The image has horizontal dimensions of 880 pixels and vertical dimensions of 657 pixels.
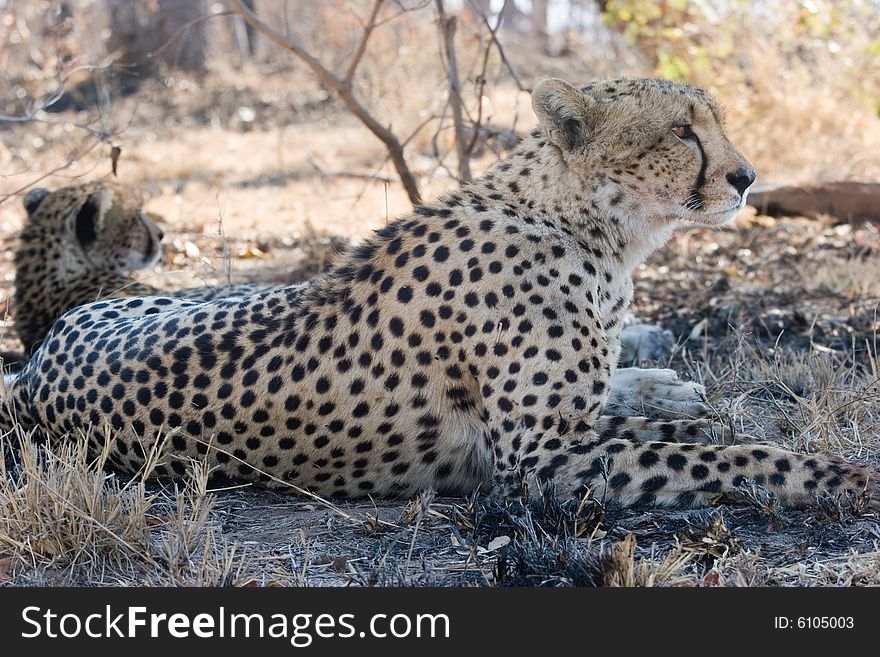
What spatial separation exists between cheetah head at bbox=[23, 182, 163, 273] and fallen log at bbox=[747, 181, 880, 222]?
162 inches

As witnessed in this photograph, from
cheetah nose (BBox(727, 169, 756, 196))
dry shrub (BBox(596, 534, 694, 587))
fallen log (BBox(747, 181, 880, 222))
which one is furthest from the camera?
fallen log (BBox(747, 181, 880, 222))

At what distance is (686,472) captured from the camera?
10.8 feet

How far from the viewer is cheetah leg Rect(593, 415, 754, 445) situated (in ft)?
11.8

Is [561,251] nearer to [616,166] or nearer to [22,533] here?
[616,166]

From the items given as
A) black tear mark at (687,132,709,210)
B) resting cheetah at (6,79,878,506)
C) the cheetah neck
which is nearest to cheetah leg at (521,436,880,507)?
resting cheetah at (6,79,878,506)

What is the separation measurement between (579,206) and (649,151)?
0.95 feet

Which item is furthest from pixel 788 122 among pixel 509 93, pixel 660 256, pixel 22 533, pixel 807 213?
pixel 22 533

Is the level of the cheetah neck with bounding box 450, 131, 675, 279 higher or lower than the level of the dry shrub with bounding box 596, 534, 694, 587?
higher

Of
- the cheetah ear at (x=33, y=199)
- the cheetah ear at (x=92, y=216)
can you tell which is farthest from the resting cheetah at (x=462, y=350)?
the cheetah ear at (x=33, y=199)

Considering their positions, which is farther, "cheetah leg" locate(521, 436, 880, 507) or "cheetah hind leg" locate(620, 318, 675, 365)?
"cheetah hind leg" locate(620, 318, 675, 365)

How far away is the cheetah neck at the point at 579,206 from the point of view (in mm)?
3654

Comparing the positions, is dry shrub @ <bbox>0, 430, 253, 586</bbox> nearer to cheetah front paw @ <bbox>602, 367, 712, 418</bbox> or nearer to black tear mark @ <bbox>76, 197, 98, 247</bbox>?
cheetah front paw @ <bbox>602, 367, 712, 418</bbox>

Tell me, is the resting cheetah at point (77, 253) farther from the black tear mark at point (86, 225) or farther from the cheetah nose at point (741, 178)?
the cheetah nose at point (741, 178)

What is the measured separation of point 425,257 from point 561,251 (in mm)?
441
